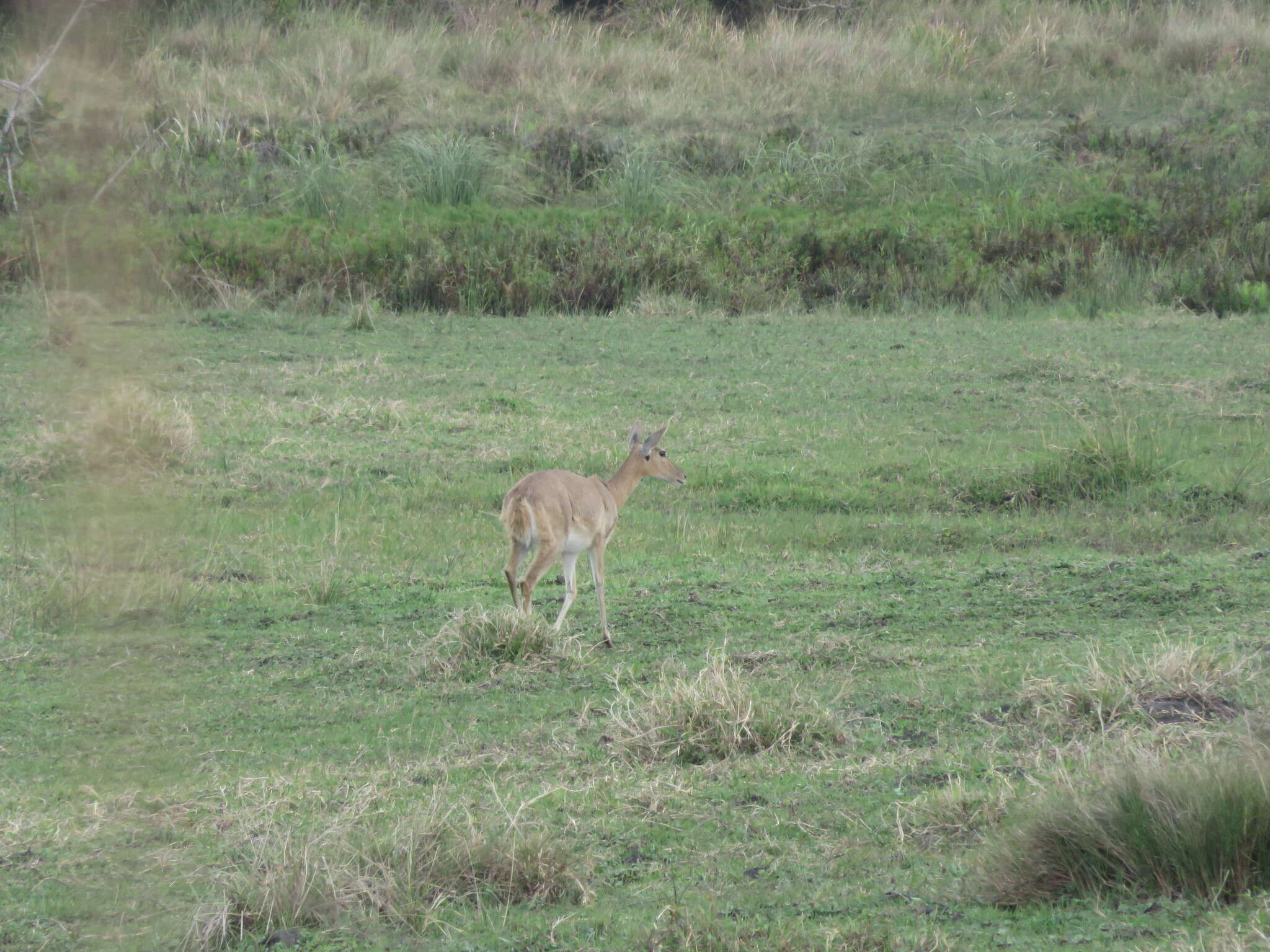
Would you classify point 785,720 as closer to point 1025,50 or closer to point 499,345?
point 499,345

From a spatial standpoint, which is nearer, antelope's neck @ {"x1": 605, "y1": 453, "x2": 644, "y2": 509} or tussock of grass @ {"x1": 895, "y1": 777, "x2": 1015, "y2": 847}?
tussock of grass @ {"x1": 895, "y1": 777, "x2": 1015, "y2": 847}

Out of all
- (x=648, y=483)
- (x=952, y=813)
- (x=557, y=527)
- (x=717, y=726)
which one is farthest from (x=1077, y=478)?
(x=952, y=813)

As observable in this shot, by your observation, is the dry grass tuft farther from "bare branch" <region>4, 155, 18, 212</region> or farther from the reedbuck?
the reedbuck

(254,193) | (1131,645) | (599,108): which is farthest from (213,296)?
(1131,645)

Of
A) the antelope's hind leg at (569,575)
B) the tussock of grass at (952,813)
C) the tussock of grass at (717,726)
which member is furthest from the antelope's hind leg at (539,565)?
the tussock of grass at (952,813)

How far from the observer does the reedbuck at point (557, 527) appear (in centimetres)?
755

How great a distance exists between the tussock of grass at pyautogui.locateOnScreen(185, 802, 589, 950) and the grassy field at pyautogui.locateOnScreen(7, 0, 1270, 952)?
0.06 ft

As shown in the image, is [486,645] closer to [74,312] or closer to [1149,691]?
[1149,691]

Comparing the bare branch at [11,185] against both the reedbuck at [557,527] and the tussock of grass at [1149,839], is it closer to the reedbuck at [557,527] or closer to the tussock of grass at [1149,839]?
the reedbuck at [557,527]

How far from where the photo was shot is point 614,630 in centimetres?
793

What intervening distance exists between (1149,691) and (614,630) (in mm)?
3127

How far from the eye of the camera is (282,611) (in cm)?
837

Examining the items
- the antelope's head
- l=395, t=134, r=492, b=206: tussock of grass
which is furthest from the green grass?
l=395, t=134, r=492, b=206: tussock of grass

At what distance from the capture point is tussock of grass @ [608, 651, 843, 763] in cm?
573
